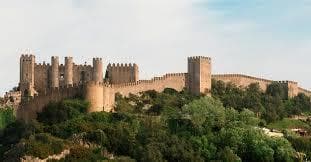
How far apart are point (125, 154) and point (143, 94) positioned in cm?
1325

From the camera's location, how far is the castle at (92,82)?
75562 millimetres

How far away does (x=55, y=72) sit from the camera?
8188 centimetres

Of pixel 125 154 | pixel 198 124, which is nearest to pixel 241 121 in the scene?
pixel 198 124

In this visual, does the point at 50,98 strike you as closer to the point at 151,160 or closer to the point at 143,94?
the point at 143,94

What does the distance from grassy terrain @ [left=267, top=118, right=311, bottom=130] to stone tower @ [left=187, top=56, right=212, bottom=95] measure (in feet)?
18.2

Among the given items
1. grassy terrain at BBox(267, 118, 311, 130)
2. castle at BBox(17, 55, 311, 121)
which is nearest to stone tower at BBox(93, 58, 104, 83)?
castle at BBox(17, 55, 311, 121)

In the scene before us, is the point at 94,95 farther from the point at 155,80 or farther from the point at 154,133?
the point at 155,80

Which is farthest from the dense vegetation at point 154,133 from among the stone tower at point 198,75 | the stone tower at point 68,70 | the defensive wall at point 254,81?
the defensive wall at point 254,81

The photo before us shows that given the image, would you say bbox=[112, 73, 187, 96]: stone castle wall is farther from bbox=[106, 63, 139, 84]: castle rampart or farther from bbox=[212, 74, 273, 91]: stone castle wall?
bbox=[212, 74, 273, 91]: stone castle wall

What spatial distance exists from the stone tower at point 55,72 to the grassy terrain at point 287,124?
1583 centimetres

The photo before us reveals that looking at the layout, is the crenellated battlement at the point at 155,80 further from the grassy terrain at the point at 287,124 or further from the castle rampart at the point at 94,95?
the grassy terrain at the point at 287,124

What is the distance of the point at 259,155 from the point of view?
71.1 m

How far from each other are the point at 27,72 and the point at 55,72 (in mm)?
2196

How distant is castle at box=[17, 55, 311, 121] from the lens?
248 feet
